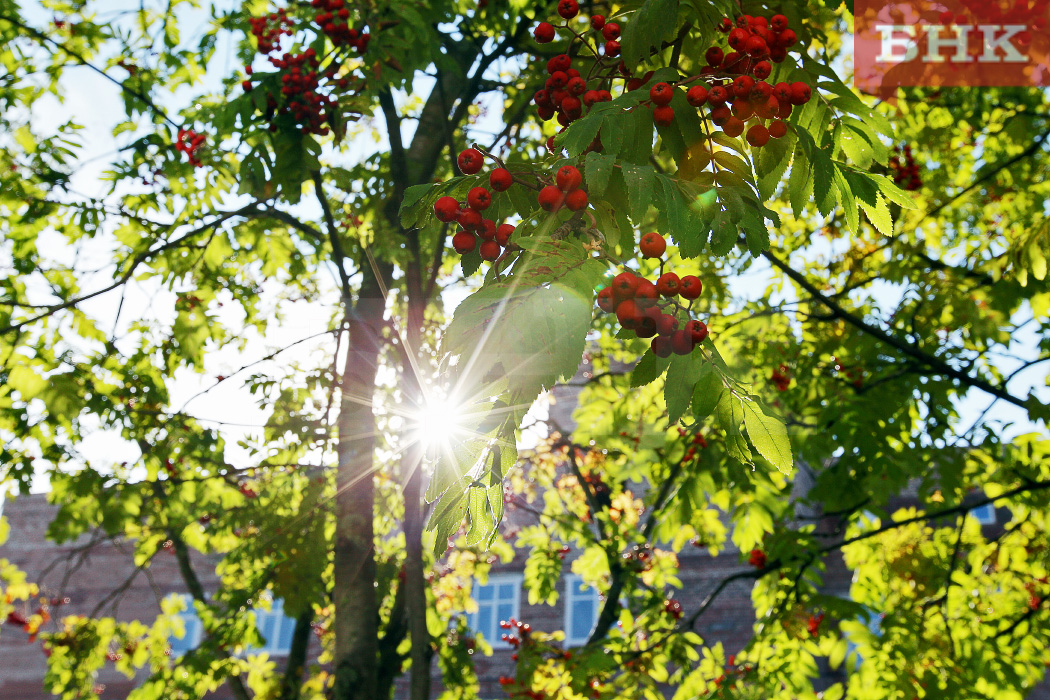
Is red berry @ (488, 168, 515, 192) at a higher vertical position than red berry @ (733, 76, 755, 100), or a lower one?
lower

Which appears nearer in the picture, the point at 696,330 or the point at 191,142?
the point at 696,330

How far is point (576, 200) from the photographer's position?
1875 millimetres

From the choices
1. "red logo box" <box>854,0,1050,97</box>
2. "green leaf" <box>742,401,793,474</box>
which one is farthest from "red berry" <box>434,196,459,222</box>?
"red logo box" <box>854,0,1050,97</box>

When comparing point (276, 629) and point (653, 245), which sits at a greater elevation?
point (653, 245)

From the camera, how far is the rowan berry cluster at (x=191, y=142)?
18.0 feet

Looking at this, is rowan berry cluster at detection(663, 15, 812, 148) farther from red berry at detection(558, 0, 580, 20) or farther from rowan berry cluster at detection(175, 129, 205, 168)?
rowan berry cluster at detection(175, 129, 205, 168)

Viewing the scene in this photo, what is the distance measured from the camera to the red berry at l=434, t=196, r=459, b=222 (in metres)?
2.04

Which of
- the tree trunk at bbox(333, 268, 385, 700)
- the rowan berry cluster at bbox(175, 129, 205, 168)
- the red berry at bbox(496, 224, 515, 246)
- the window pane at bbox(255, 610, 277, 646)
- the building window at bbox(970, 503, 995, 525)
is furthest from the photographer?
the window pane at bbox(255, 610, 277, 646)

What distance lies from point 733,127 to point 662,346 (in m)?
0.73

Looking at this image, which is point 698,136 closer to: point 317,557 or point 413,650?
point 413,650

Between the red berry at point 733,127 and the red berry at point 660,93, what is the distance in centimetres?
19

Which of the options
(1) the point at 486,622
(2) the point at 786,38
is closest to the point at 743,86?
(2) the point at 786,38

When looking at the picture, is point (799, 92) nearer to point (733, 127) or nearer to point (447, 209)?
point (733, 127)

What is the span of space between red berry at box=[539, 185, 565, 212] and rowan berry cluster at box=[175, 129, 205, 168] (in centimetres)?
446
